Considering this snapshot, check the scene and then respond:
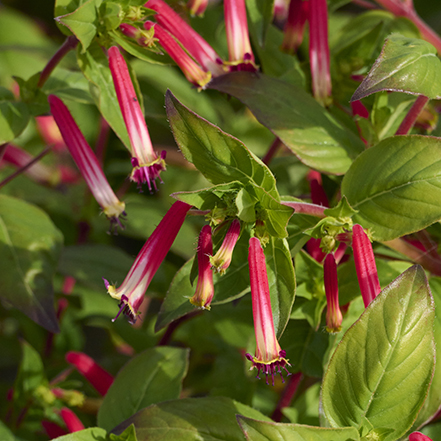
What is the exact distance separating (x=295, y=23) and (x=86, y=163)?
345 mm

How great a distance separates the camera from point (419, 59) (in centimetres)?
44

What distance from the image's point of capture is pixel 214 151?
443 mm

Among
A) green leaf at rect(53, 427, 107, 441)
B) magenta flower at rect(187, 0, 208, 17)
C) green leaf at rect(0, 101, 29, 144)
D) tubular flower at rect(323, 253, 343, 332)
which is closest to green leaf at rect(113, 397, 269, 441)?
green leaf at rect(53, 427, 107, 441)

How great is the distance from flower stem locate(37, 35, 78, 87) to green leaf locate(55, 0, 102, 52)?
0.04 metres

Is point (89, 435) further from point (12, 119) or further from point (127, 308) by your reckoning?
point (12, 119)

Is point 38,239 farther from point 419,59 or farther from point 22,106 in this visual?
point 419,59

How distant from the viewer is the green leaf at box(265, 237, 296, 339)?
45 cm


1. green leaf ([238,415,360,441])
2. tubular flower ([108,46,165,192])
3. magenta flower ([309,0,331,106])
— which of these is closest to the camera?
green leaf ([238,415,360,441])

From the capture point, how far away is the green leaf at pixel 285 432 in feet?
1.31

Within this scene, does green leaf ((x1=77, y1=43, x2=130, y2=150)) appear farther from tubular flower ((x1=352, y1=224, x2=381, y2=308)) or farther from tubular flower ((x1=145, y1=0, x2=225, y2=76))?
tubular flower ((x1=352, y1=224, x2=381, y2=308))

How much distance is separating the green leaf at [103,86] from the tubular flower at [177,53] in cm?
7

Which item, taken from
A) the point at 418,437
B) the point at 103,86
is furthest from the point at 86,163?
the point at 418,437

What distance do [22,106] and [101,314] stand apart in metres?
0.45

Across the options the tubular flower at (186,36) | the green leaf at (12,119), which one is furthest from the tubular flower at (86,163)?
the tubular flower at (186,36)
